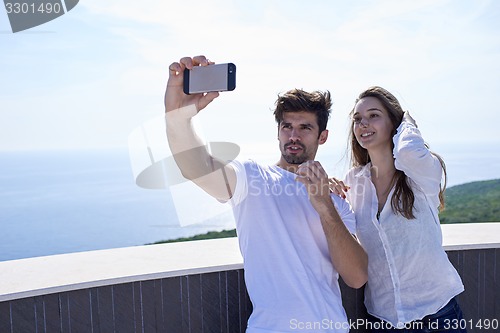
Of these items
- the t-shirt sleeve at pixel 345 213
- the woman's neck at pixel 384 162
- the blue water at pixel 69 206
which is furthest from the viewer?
the blue water at pixel 69 206

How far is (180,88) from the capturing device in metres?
1.49

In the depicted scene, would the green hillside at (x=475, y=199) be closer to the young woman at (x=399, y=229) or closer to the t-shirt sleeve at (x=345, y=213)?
the young woman at (x=399, y=229)

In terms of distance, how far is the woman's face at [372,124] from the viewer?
199cm

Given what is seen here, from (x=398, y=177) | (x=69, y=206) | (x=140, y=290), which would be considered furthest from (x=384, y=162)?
(x=69, y=206)

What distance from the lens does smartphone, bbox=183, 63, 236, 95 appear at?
4.67 feet

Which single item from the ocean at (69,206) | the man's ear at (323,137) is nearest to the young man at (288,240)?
the man's ear at (323,137)

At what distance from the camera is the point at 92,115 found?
3039 cm

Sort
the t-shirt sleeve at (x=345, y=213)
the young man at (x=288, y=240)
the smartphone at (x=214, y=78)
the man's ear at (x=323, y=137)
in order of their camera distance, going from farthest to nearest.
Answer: the man's ear at (x=323, y=137)
the t-shirt sleeve at (x=345, y=213)
the young man at (x=288, y=240)
the smartphone at (x=214, y=78)

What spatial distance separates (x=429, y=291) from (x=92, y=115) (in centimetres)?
3060

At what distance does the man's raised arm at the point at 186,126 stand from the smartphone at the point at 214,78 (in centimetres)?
3

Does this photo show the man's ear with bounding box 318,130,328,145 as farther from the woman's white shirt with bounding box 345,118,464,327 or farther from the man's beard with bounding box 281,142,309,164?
the woman's white shirt with bounding box 345,118,464,327

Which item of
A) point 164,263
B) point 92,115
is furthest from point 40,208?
point 164,263

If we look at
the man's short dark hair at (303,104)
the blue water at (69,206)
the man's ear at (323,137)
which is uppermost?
the man's short dark hair at (303,104)

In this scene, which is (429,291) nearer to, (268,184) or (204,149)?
(268,184)
